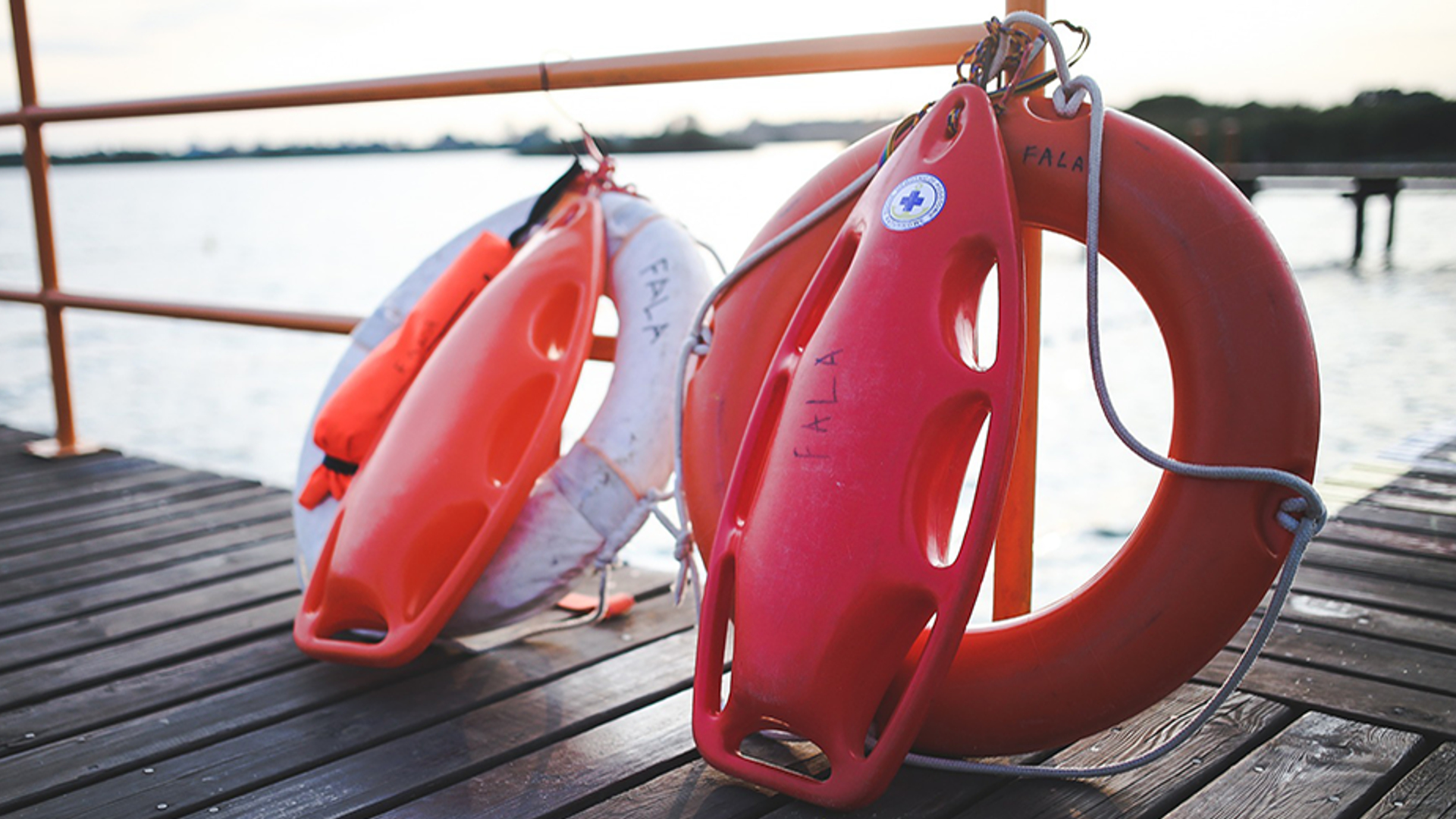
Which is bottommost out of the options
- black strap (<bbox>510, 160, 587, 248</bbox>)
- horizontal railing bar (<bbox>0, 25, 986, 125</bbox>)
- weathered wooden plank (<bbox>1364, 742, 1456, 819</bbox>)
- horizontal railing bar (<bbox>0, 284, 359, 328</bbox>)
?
weathered wooden plank (<bbox>1364, 742, 1456, 819</bbox>)

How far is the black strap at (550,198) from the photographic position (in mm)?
1731

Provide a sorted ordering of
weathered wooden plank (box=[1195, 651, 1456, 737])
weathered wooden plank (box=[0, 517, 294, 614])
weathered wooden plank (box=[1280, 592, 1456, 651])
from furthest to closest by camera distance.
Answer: weathered wooden plank (box=[0, 517, 294, 614]) → weathered wooden plank (box=[1280, 592, 1456, 651]) → weathered wooden plank (box=[1195, 651, 1456, 737])

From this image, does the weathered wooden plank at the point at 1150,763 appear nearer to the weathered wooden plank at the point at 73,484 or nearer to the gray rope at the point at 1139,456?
the gray rope at the point at 1139,456

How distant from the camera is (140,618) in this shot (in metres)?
1.64

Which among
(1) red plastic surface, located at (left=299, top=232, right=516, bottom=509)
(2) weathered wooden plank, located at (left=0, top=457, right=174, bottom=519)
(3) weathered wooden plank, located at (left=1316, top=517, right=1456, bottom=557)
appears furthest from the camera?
(2) weathered wooden plank, located at (left=0, top=457, right=174, bottom=519)

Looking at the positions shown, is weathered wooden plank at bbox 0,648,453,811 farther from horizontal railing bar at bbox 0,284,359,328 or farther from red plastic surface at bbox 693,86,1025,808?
horizontal railing bar at bbox 0,284,359,328

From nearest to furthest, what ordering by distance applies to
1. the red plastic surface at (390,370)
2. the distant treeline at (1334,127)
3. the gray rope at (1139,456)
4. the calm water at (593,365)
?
the gray rope at (1139,456) → the red plastic surface at (390,370) → the calm water at (593,365) → the distant treeline at (1334,127)

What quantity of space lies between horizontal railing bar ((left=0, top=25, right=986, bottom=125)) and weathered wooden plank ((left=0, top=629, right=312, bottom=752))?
2.80ft

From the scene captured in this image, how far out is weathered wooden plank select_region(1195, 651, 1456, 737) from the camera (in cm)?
123

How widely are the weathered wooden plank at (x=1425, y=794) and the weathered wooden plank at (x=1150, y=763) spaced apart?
5.2 inches

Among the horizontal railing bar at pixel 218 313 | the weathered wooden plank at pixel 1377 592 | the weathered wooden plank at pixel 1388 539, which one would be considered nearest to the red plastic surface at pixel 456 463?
the horizontal railing bar at pixel 218 313

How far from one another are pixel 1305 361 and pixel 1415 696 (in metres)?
0.52

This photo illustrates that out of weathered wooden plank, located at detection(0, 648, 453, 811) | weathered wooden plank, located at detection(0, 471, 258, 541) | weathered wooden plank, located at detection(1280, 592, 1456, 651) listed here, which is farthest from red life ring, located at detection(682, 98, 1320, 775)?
weathered wooden plank, located at detection(0, 471, 258, 541)

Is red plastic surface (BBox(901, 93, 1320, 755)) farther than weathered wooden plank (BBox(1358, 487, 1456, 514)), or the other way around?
weathered wooden plank (BBox(1358, 487, 1456, 514))
